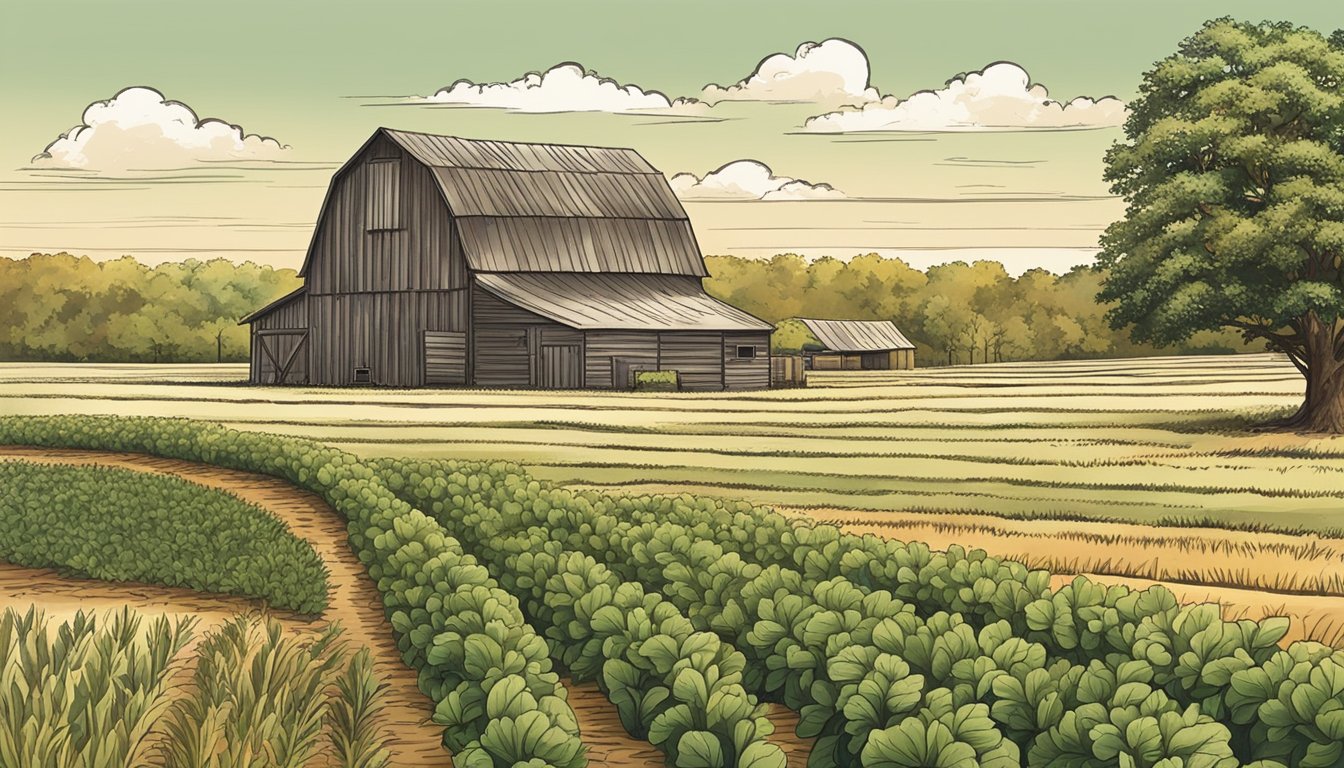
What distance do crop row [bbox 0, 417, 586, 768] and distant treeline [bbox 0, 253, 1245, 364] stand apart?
19.5 meters

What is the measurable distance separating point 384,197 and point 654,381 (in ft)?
27.0

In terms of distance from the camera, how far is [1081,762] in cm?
679

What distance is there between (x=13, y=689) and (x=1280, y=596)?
1010cm

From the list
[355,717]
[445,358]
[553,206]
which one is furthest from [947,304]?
[355,717]

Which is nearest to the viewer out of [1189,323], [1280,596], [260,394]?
[1280,596]

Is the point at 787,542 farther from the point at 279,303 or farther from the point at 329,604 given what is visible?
the point at 279,303

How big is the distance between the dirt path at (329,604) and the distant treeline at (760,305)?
59.0ft

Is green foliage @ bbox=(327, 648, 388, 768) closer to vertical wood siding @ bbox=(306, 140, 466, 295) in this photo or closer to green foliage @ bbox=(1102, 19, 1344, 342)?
green foliage @ bbox=(1102, 19, 1344, 342)

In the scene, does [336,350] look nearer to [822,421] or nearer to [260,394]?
[260,394]

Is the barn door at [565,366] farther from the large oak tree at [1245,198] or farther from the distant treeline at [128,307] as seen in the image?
the large oak tree at [1245,198]

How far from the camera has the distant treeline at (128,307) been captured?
3494 cm

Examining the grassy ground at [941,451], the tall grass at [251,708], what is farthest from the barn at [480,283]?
the tall grass at [251,708]

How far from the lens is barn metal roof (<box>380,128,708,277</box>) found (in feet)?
117

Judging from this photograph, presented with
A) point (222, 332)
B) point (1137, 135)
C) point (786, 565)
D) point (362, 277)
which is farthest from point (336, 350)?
point (786, 565)
